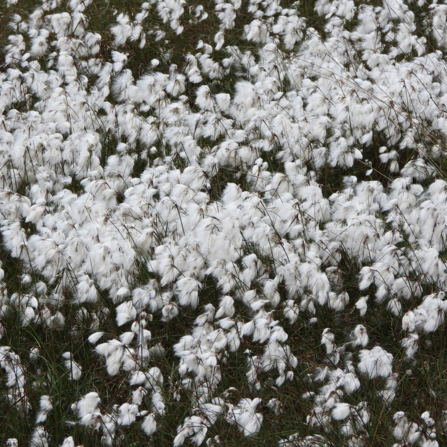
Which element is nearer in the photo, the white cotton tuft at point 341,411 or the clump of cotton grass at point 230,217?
the white cotton tuft at point 341,411

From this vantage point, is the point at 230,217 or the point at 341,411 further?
the point at 230,217

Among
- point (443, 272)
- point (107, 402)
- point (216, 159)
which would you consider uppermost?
point (216, 159)

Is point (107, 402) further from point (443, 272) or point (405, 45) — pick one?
point (405, 45)

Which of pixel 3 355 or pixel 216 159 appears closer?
pixel 3 355

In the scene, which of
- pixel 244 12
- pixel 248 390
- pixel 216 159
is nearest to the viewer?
pixel 248 390

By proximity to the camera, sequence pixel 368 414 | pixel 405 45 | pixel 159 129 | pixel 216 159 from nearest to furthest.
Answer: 1. pixel 368 414
2. pixel 216 159
3. pixel 159 129
4. pixel 405 45

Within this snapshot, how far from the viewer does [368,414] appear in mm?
2871

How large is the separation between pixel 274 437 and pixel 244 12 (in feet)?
16.1

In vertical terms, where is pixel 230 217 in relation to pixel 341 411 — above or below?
above

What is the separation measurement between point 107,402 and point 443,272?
1.99 m

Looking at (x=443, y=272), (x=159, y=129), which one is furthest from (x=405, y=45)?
(x=443, y=272)

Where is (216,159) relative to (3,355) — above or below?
above

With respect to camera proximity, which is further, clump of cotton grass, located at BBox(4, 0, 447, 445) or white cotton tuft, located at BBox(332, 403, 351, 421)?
clump of cotton grass, located at BBox(4, 0, 447, 445)

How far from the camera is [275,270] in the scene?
3.59 metres
